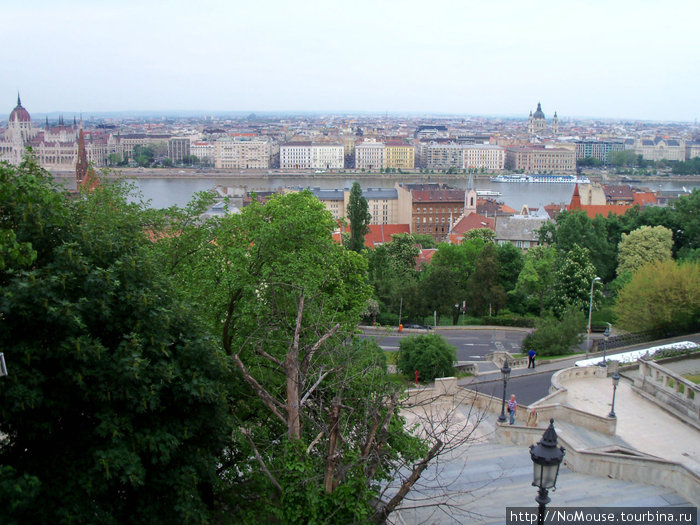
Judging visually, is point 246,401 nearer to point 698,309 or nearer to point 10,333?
point 10,333

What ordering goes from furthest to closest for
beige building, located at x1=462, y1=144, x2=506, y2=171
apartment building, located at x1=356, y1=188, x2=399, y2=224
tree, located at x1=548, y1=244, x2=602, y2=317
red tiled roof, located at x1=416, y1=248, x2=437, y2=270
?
1. beige building, located at x1=462, y1=144, x2=506, y2=171
2. apartment building, located at x1=356, y1=188, x2=399, y2=224
3. red tiled roof, located at x1=416, y1=248, x2=437, y2=270
4. tree, located at x1=548, y1=244, x2=602, y2=317

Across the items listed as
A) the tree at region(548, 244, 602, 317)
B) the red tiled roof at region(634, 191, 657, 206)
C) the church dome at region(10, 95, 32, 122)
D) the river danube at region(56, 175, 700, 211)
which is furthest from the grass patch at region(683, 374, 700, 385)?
the church dome at region(10, 95, 32, 122)

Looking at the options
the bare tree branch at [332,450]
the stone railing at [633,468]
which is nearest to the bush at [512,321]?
the stone railing at [633,468]

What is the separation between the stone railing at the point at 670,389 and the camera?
11438mm

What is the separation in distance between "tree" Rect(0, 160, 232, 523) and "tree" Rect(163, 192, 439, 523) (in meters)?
0.62

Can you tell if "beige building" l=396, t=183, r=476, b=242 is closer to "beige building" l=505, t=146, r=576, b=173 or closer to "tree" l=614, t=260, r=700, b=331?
"tree" l=614, t=260, r=700, b=331

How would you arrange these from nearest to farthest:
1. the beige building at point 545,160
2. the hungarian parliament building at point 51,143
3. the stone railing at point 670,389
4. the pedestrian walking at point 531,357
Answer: the stone railing at point 670,389, the pedestrian walking at point 531,357, the hungarian parliament building at point 51,143, the beige building at point 545,160

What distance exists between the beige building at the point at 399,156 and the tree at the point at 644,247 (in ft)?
311

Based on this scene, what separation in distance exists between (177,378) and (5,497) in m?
1.53

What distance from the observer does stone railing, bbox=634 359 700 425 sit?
37.5 feet

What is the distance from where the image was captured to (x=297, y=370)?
21.9 ft

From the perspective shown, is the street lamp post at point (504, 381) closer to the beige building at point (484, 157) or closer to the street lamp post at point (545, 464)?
the street lamp post at point (545, 464)

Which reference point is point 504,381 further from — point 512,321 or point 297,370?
point 512,321

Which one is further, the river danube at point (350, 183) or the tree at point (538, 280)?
the river danube at point (350, 183)
